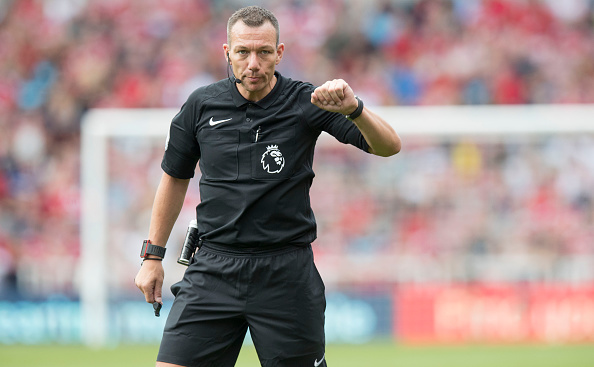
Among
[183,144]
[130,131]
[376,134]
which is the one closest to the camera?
[376,134]

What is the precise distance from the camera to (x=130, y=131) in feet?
44.0

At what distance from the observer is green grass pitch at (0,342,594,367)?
1072cm

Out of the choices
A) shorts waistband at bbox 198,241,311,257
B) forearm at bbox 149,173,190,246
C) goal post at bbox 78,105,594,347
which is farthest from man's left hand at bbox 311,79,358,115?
goal post at bbox 78,105,594,347

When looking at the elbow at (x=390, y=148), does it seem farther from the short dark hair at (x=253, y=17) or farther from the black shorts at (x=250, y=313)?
the short dark hair at (x=253, y=17)

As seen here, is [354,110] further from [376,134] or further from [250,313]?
[250,313]

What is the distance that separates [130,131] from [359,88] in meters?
3.92

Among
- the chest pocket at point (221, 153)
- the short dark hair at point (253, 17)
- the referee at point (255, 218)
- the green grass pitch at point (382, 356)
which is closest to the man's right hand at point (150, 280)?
the referee at point (255, 218)

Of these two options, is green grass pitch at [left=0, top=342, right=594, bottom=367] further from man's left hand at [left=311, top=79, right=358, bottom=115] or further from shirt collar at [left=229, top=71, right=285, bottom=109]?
man's left hand at [left=311, top=79, right=358, bottom=115]

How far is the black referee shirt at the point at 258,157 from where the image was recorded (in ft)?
15.3

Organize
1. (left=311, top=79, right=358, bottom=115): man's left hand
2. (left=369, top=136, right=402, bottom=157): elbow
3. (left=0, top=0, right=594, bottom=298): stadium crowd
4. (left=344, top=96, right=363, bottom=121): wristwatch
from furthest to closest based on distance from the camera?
(left=0, top=0, right=594, bottom=298): stadium crowd < (left=369, top=136, right=402, bottom=157): elbow < (left=344, top=96, right=363, bottom=121): wristwatch < (left=311, top=79, right=358, bottom=115): man's left hand

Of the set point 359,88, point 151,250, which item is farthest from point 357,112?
point 359,88

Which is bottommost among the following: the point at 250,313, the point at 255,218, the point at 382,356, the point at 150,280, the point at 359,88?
the point at 382,356

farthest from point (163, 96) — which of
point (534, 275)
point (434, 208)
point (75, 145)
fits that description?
point (534, 275)

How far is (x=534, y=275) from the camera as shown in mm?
12531
